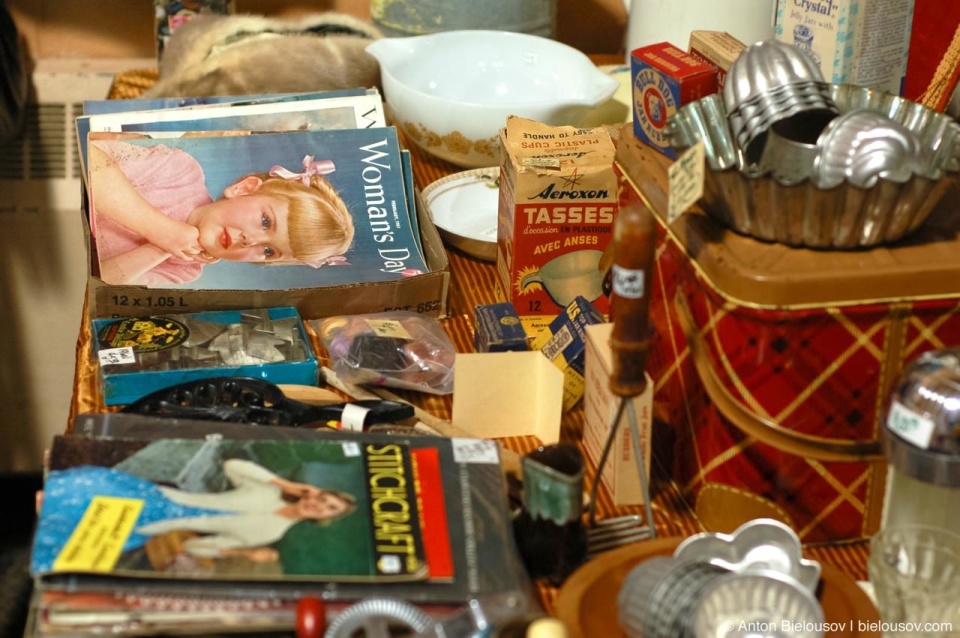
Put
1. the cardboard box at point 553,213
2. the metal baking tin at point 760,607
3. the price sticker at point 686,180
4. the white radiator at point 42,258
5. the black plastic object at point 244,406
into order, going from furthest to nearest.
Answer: the white radiator at point 42,258 → the cardboard box at point 553,213 → the black plastic object at point 244,406 → the price sticker at point 686,180 → the metal baking tin at point 760,607

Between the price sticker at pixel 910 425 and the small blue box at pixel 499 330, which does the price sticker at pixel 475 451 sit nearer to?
the small blue box at pixel 499 330

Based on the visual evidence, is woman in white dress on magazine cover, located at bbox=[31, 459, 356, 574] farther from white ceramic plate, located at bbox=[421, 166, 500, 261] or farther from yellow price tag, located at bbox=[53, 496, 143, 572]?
white ceramic plate, located at bbox=[421, 166, 500, 261]

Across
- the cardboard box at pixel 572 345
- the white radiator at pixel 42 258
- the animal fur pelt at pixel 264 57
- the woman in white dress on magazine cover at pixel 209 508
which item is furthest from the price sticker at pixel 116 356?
the white radiator at pixel 42 258

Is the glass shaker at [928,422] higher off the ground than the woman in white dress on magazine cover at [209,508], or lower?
higher

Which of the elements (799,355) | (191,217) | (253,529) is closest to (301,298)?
(191,217)

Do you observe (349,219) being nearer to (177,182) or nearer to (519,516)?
(177,182)

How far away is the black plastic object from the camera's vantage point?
32.3 inches

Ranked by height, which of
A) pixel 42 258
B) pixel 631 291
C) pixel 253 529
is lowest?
pixel 42 258

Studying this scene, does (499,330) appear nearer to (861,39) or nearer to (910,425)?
(910,425)

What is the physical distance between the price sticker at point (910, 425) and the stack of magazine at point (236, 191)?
1.68 ft

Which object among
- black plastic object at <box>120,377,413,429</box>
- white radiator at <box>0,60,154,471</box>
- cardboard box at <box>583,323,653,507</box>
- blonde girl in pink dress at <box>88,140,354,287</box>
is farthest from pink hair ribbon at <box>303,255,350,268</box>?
white radiator at <box>0,60,154,471</box>

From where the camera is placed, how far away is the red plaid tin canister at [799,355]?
2.26 feet

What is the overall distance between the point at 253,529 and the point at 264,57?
34.6 inches

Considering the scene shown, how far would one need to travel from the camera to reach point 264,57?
4.55 ft
